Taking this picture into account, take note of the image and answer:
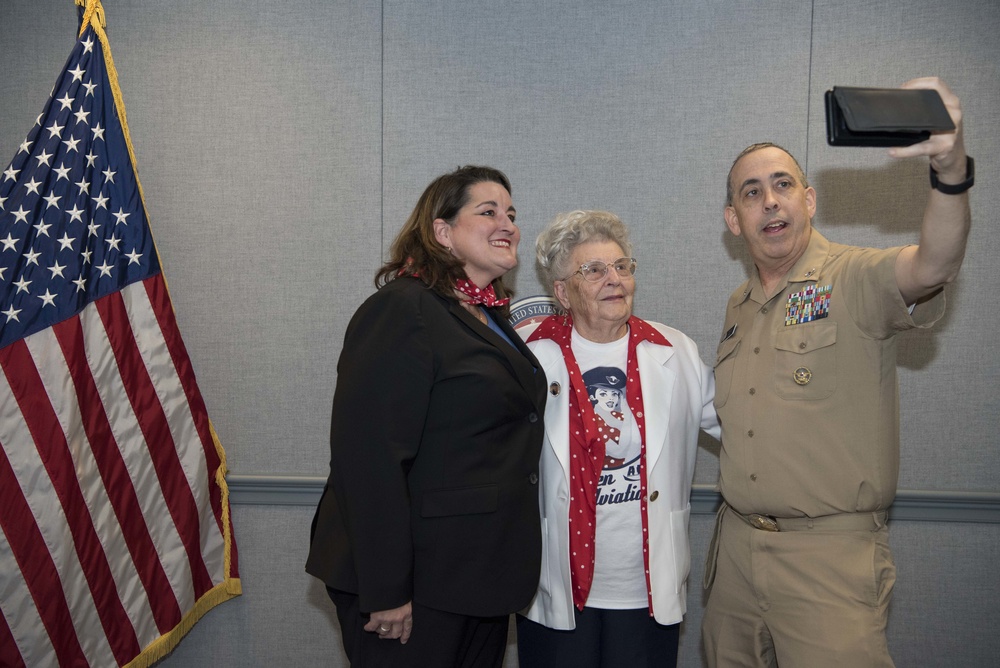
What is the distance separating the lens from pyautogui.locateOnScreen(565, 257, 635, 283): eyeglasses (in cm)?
227

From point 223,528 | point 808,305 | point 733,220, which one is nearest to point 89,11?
point 223,528

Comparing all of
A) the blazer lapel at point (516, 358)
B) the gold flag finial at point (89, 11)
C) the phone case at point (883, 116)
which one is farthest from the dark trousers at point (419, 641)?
the gold flag finial at point (89, 11)

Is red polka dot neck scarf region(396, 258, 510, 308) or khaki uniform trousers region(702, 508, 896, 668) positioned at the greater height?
red polka dot neck scarf region(396, 258, 510, 308)

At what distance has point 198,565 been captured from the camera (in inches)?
113

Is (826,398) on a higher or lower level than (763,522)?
higher

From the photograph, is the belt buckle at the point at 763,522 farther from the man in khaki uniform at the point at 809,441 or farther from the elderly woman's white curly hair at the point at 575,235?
the elderly woman's white curly hair at the point at 575,235

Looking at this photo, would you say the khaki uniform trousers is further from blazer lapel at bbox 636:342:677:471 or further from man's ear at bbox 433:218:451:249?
man's ear at bbox 433:218:451:249

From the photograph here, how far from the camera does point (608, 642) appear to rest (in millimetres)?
2156

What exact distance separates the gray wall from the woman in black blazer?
3.93ft

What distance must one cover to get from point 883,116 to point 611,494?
123 cm

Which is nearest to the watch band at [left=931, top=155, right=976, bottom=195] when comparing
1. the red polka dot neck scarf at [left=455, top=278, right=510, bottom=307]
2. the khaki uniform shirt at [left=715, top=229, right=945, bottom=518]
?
the khaki uniform shirt at [left=715, top=229, right=945, bottom=518]

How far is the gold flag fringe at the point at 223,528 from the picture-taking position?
8.70ft

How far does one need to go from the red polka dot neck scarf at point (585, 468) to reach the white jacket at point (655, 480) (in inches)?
0.7

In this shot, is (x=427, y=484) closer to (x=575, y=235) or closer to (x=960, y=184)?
(x=575, y=235)
